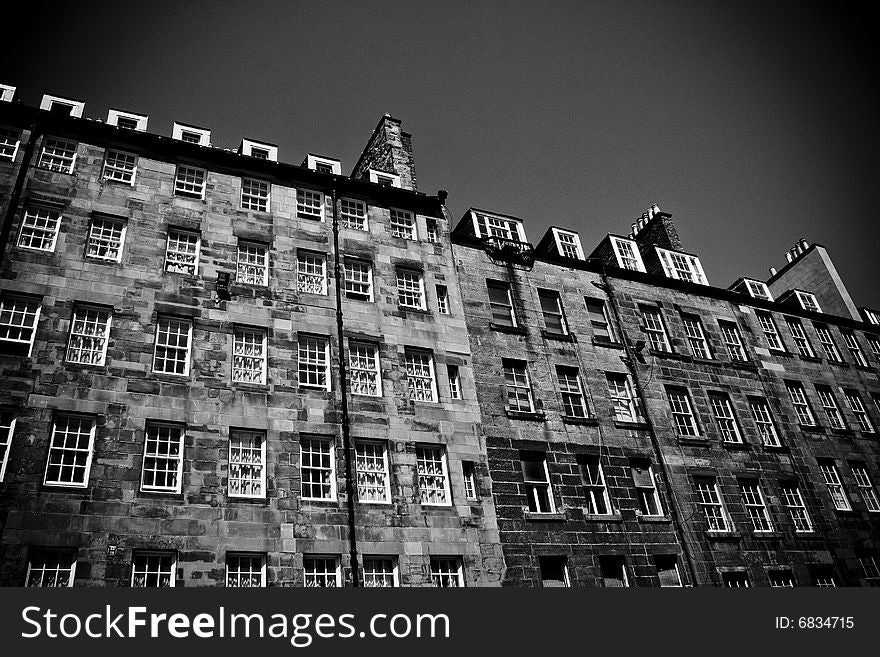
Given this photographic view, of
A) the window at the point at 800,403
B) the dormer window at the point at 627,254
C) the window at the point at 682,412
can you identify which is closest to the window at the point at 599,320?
the dormer window at the point at 627,254

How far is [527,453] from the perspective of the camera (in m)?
24.5

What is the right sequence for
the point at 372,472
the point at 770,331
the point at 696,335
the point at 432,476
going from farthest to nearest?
the point at 770,331
the point at 696,335
the point at 432,476
the point at 372,472

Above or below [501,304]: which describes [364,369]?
below

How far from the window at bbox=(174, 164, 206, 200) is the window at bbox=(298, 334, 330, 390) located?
692cm

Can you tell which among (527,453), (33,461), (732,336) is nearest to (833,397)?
(732,336)

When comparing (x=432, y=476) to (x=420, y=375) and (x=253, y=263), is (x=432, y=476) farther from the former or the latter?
(x=253, y=263)

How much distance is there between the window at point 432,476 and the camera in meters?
21.9

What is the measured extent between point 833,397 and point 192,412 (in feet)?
105

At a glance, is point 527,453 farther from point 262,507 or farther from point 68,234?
point 68,234

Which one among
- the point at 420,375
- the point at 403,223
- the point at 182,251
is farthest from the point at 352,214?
the point at 420,375

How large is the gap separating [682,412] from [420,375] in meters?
12.7

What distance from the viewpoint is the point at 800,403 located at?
3319 cm

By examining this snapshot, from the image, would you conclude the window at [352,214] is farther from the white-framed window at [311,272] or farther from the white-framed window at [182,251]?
the white-framed window at [182,251]

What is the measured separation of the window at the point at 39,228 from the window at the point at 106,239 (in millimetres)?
1036
